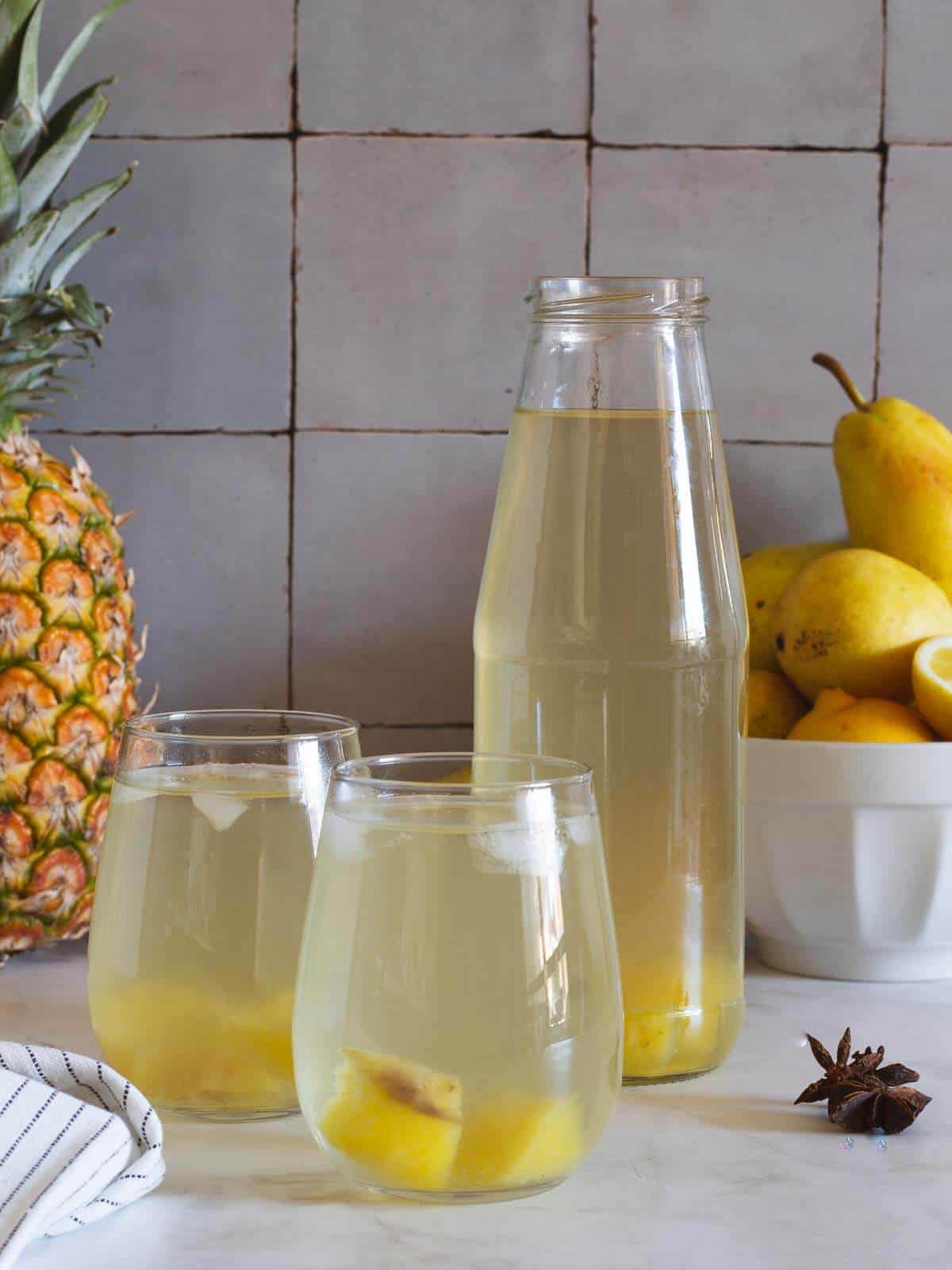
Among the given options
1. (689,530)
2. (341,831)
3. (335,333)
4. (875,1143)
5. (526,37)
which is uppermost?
(526,37)

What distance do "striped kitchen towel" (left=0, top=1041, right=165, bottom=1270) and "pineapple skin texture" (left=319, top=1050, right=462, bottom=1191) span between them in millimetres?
76

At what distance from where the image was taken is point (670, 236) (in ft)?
3.63

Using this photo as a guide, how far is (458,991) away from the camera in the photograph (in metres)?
0.49

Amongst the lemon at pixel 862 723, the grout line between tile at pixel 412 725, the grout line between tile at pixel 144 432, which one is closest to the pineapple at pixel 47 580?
the grout line between tile at pixel 144 432

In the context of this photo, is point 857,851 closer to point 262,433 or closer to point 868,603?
point 868,603

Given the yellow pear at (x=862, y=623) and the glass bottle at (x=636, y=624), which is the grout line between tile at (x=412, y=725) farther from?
the glass bottle at (x=636, y=624)

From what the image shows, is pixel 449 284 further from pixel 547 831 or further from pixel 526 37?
pixel 547 831

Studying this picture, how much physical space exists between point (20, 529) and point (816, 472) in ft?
1.97

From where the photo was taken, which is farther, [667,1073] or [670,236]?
[670,236]

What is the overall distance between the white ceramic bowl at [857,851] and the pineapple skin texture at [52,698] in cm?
40

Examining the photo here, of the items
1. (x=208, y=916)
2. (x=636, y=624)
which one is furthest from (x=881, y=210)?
(x=208, y=916)

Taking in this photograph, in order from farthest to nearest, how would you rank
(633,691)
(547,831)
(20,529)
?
(20,529) → (633,691) → (547,831)

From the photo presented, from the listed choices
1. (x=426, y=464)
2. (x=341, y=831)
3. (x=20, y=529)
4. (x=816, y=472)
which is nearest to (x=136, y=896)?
(x=341, y=831)

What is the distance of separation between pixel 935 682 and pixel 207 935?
1.53ft
